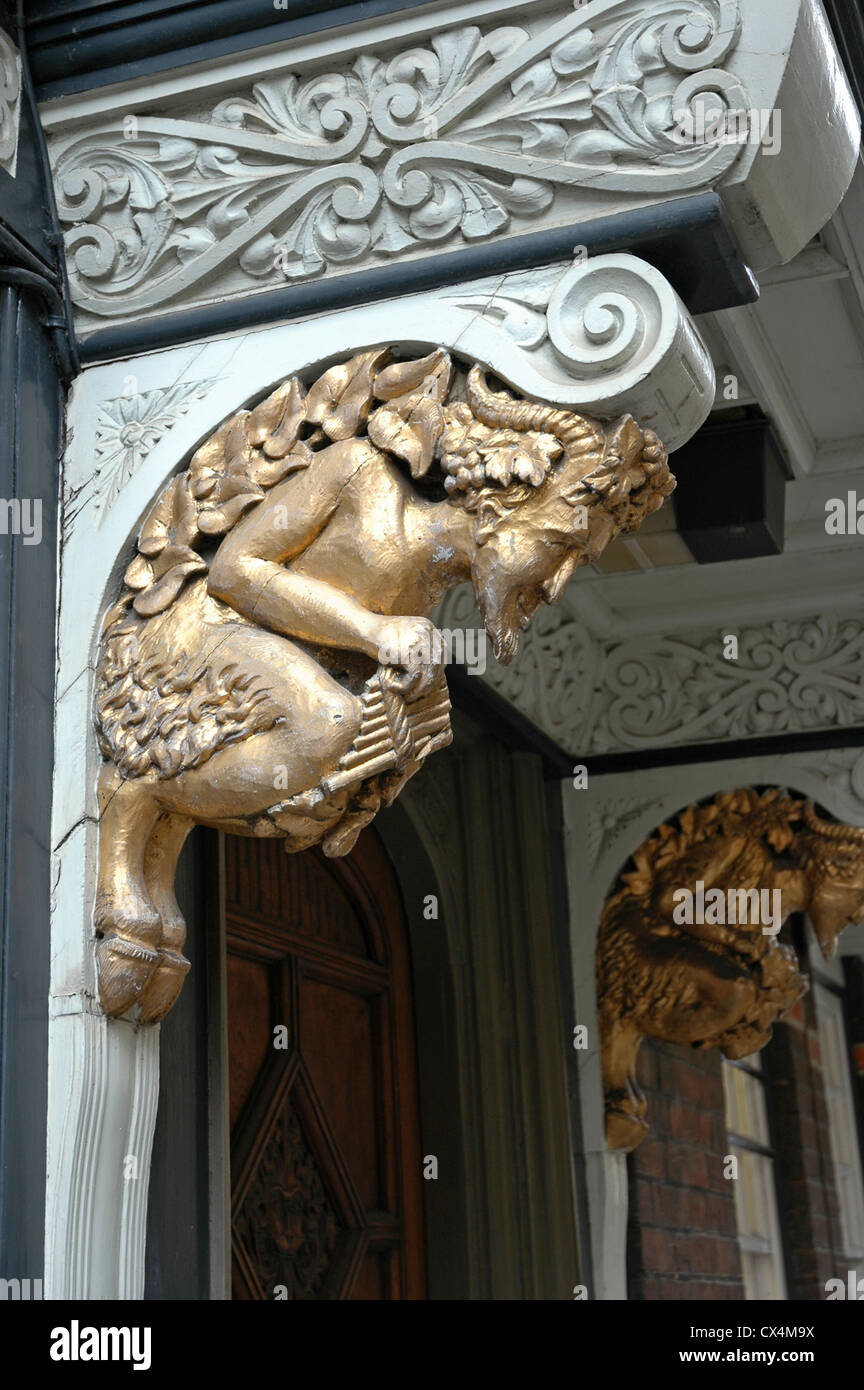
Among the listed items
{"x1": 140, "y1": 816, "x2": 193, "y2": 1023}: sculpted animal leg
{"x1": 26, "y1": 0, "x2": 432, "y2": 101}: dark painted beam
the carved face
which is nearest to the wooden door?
{"x1": 140, "y1": 816, "x2": 193, "y2": 1023}: sculpted animal leg

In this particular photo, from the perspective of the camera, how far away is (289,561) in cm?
154

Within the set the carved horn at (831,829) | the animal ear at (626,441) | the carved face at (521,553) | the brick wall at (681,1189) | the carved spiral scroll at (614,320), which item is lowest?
the brick wall at (681,1189)

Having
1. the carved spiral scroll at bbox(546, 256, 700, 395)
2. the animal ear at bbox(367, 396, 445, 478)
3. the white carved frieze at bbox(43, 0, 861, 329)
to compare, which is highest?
the white carved frieze at bbox(43, 0, 861, 329)

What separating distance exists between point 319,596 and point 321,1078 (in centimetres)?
134

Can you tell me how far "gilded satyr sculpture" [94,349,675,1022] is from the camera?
145 cm

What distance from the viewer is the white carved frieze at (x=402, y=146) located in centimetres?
149

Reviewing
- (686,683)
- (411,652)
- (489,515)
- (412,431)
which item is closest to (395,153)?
(412,431)

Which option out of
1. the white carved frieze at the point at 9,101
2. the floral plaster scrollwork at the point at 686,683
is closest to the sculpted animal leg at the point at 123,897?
the white carved frieze at the point at 9,101

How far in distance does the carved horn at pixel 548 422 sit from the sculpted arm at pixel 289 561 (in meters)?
0.13

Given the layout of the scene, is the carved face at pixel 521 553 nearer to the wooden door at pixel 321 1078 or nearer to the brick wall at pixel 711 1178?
the wooden door at pixel 321 1078

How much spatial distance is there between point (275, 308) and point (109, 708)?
426 millimetres

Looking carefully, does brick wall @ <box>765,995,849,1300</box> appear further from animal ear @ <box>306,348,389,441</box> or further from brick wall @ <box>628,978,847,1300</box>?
animal ear @ <box>306,348,389,441</box>
